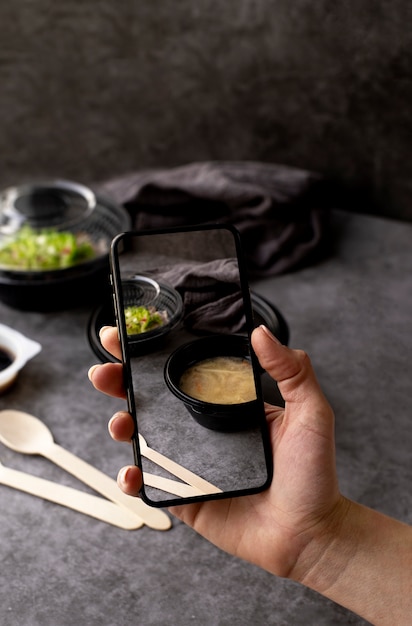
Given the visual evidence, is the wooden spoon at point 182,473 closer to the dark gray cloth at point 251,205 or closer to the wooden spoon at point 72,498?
the wooden spoon at point 72,498

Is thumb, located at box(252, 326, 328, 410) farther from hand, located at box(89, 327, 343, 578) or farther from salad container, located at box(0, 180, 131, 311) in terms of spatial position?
salad container, located at box(0, 180, 131, 311)

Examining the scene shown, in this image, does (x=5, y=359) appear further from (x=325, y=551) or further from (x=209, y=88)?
(x=209, y=88)

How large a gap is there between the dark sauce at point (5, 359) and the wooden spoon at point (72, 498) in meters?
0.18

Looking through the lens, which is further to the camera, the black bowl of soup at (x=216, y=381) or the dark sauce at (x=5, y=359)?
the dark sauce at (x=5, y=359)

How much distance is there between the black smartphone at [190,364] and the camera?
80cm

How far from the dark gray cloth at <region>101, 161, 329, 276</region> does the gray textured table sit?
5 cm

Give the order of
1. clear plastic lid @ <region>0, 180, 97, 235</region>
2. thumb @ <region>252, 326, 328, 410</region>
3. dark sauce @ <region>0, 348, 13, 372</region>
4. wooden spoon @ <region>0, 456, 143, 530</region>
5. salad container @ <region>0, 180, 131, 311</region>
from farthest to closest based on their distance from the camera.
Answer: clear plastic lid @ <region>0, 180, 97, 235</region>
salad container @ <region>0, 180, 131, 311</region>
dark sauce @ <region>0, 348, 13, 372</region>
wooden spoon @ <region>0, 456, 143, 530</region>
thumb @ <region>252, 326, 328, 410</region>

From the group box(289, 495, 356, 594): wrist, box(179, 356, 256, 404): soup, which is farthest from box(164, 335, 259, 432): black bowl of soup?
box(289, 495, 356, 594): wrist

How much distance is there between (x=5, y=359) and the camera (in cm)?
114

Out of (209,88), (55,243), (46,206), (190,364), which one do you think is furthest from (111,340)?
(209,88)

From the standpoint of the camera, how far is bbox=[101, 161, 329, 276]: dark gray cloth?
1434 mm

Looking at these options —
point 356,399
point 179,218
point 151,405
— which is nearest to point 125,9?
point 179,218

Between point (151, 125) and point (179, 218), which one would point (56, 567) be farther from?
point (151, 125)

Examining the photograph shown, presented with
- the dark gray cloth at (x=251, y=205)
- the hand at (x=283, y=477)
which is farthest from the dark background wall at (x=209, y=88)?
the hand at (x=283, y=477)
